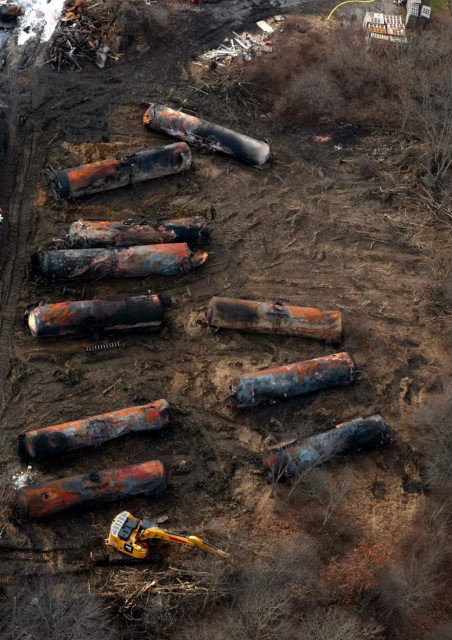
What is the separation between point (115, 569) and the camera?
46.4 ft

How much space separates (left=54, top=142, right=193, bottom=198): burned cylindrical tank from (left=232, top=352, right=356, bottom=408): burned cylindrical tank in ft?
26.2

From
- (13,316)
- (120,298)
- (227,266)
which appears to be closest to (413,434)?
(227,266)

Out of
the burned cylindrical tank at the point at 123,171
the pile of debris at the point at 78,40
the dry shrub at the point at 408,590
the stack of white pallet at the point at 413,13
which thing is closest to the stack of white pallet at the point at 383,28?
the stack of white pallet at the point at 413,13

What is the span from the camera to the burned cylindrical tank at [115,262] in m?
17.9

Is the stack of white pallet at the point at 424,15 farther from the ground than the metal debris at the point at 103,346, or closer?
farther from the ground

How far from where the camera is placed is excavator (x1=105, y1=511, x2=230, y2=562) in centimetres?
1388

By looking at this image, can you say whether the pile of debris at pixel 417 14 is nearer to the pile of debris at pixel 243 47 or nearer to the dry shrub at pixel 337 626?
the pile of debris at pixel 243 47

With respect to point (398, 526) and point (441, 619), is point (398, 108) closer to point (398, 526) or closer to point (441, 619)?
point (398, 526)

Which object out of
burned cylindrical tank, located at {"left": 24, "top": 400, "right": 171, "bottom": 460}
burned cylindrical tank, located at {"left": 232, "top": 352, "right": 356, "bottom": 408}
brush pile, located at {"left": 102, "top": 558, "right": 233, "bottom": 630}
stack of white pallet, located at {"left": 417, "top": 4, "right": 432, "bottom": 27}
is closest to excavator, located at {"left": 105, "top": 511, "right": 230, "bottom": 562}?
brush pile, located at {"left": 102, "top": 558, "right": 233, "bottom": 630}

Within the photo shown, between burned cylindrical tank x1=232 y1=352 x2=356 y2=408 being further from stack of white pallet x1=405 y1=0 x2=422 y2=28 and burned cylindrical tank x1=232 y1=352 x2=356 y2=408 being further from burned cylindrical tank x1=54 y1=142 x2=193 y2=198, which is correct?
stack of white pallet x1=405 y1=0 x2=422 y2=28

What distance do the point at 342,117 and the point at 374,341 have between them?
10.1 metres

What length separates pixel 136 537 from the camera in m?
14.0

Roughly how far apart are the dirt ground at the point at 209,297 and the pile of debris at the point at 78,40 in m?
0.57

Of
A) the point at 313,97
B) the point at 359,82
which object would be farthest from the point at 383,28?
the point at 313,97
